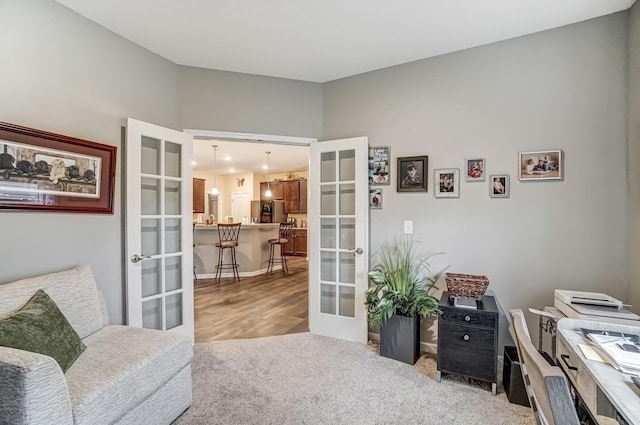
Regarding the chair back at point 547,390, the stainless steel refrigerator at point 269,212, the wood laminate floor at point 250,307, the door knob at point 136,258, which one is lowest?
the wood laminate floor at point 250,307

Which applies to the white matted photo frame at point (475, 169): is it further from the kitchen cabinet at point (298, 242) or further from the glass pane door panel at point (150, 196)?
the kitchen cabinet at point (298, 242)

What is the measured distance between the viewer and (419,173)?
2.96 meters

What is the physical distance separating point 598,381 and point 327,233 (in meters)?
2.54

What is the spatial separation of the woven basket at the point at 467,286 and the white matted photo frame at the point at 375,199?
1.00 meters

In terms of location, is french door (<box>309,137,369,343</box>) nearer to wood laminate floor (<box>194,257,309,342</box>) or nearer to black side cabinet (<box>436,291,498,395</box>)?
wood laminate floor (<box>194,257,309,342</box>)

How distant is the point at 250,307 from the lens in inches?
169

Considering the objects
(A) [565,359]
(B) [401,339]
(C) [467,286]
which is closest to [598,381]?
(A) [565,359]

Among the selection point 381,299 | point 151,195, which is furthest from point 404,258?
point 151,195

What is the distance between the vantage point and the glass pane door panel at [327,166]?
11.0 ft

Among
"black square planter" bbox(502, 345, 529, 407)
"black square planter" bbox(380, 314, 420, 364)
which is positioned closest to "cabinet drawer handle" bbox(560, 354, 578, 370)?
"black square planter" bbox(502, 345, 529, 407)

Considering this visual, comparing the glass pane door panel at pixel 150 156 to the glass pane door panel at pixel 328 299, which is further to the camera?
the glass pane door panel at pixel 328 299

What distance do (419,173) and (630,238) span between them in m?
1.56

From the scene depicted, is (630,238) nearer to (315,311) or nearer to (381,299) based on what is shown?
(381,299)

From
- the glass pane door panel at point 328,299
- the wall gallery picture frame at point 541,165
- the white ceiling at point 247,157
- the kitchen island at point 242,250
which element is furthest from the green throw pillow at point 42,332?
the kitchen island at point 242,250
